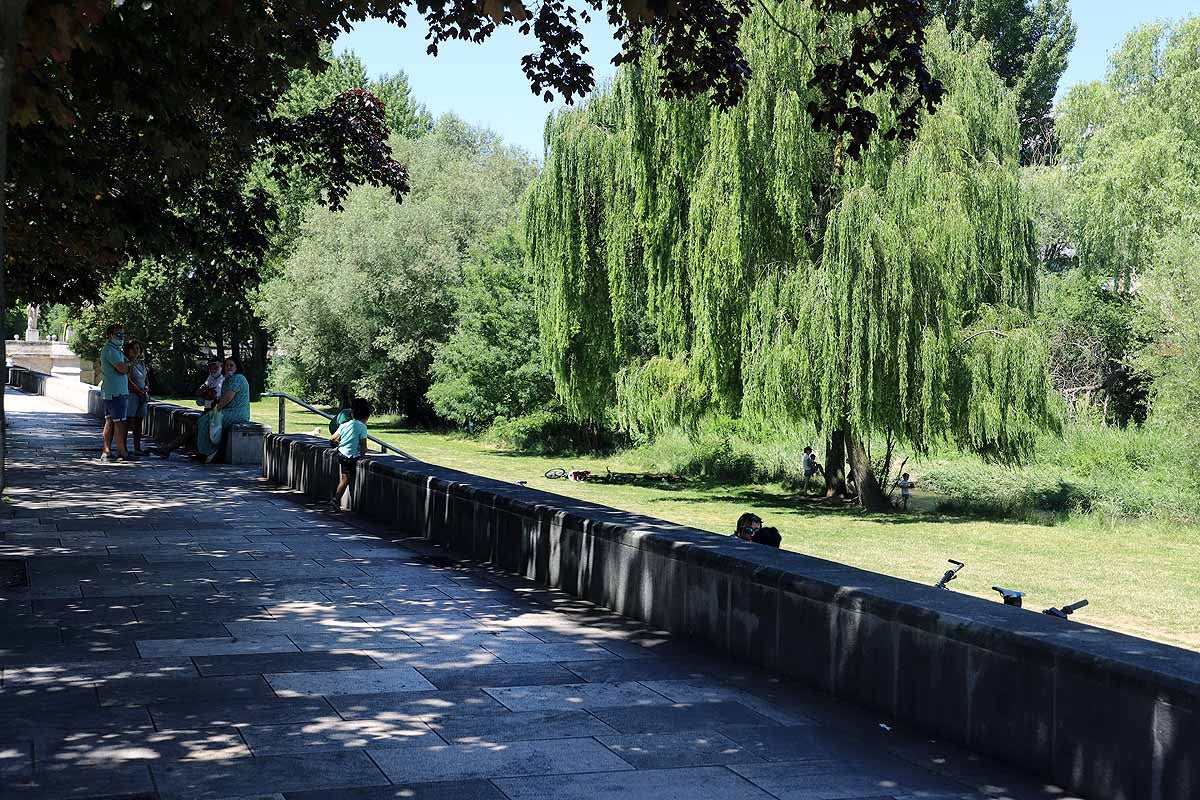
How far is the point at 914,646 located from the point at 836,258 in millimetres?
19806

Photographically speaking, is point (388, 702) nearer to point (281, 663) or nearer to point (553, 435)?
point (281, 663)

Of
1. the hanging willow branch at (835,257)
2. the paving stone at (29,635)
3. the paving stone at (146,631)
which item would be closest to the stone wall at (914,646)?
the paving stone at (146,631)

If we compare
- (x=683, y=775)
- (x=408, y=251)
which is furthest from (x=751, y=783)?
(x=408, y=251)

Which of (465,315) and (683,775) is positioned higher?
(465,315)

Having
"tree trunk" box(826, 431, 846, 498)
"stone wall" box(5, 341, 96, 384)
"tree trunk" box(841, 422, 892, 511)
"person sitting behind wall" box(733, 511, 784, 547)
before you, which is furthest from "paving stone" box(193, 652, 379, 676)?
"stone wall" box(5, 341, 96, 384)

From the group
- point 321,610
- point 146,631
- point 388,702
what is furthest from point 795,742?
point 146,631

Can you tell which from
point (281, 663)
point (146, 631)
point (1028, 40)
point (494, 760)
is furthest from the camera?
point (1028, 40)

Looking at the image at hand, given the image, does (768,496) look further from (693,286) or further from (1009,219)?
(1009,219)

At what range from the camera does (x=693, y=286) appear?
1038 inches

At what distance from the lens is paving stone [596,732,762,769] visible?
16.4ft

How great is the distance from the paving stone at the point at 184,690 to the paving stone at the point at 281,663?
16 centimetres

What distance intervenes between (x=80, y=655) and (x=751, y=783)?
143 inches

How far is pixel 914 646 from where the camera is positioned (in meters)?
5.54

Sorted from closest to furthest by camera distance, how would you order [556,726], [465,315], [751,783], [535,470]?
[751,783]
[556,726]
[535,470]
[465,315]
